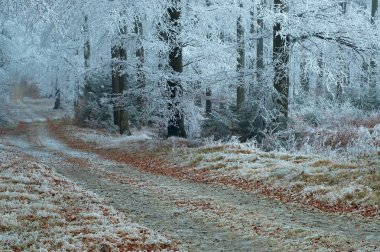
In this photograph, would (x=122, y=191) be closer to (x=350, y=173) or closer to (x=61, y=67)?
(x=350, y=173)

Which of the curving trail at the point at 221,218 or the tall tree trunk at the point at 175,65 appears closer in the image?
the curving trail at the point at 221,218

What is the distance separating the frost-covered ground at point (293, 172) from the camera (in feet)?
30.3

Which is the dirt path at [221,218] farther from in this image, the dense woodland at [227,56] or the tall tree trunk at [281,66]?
the tall tree trunk at [281,66]

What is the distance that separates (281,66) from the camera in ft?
52.6

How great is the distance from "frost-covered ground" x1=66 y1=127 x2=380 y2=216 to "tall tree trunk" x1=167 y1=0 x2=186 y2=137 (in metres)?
1.42

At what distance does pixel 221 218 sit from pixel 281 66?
8.90 metres

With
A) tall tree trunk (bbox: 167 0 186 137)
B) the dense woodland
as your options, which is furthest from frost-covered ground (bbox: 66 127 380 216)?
the dense woodland

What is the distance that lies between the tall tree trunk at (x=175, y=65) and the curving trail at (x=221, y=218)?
469cm

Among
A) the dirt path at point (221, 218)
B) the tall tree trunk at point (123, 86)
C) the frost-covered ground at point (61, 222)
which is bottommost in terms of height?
the dirt path at point (221, 218)

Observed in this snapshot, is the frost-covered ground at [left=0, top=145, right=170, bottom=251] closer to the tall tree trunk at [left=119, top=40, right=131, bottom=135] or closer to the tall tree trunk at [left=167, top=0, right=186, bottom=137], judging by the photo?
the tall tree trunk at [left=167, top=0, right=186, bottom=137]

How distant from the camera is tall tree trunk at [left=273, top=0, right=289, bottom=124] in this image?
1611cm

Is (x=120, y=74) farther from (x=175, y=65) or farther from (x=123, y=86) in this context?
(x=175, y=65)

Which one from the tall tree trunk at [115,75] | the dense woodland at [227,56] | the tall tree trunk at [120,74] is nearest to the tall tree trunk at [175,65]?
the dense woodland at [227,56]

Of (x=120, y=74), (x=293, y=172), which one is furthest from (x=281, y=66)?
(x=120, y=74)
